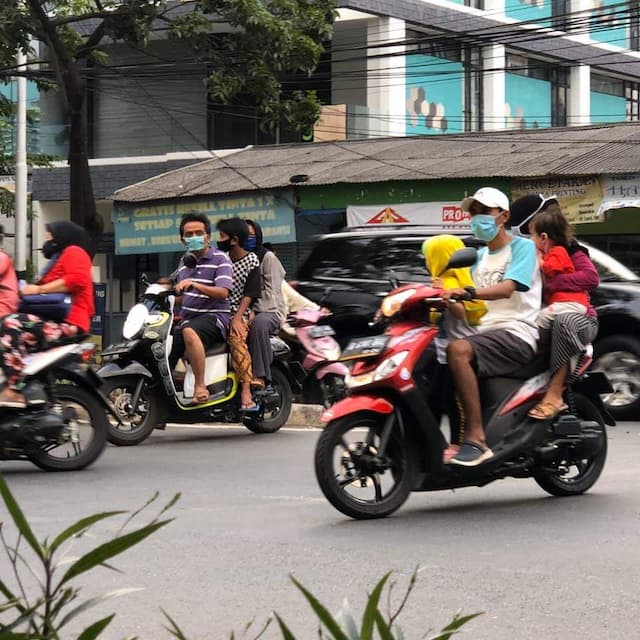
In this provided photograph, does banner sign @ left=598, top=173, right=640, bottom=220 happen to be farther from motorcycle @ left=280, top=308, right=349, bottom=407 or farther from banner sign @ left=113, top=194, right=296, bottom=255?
motorcycle @ left=280, top=308, right=349, bottom=407

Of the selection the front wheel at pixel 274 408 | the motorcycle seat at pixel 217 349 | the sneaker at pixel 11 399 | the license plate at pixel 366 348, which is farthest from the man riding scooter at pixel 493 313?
the front wheel at pixel 274 408

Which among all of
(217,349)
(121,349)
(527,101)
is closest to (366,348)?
(121,349)

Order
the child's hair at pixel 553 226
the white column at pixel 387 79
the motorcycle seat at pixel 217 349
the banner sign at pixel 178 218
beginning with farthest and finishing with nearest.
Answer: the white column at pixel 387 79, the banner sign at pixel 178 218, the motorcycle seat at pixel 217 349, the child's hair at pixel 553 226

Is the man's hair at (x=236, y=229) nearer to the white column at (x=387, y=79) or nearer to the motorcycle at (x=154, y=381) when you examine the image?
the motorcycle at (x=154, y=381)

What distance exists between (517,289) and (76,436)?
3.17 meters

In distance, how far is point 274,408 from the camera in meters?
11.8

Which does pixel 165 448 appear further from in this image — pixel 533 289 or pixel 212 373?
pixel 533 289

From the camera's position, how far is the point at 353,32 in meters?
36.8

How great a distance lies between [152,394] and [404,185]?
1305 cm

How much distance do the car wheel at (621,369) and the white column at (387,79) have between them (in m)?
23.1

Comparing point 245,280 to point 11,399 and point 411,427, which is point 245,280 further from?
point 411,427

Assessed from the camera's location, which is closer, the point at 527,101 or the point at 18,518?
the point at 18,518

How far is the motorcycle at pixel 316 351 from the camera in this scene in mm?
12406

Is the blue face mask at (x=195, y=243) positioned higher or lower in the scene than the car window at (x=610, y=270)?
higher
